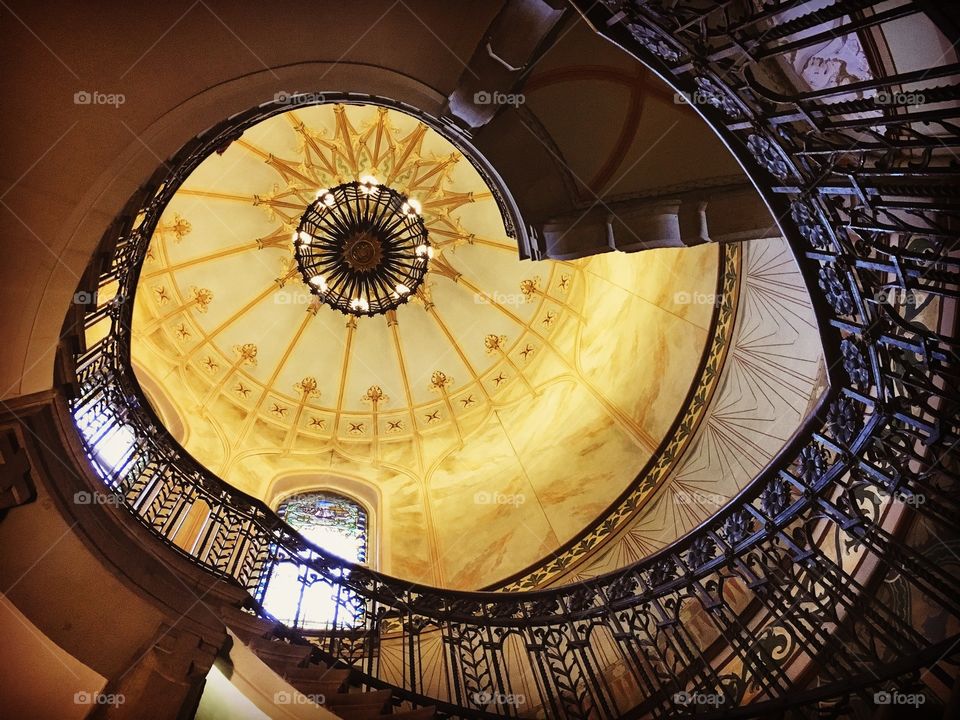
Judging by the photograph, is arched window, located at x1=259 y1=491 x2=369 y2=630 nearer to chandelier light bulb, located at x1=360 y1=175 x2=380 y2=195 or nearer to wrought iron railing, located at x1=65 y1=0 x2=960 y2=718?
wrought iron railing, located at x1=65 y1=0 x2=960 y2=718

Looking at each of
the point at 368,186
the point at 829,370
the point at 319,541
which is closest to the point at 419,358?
the point at 368,186

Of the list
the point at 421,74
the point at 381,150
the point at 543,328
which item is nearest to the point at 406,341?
the point at 543,328

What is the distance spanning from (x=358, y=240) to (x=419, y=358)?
11.5 ft

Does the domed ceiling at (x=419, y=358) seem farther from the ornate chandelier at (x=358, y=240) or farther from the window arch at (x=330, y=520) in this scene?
the ornate chandelier at (x=358, y=240)

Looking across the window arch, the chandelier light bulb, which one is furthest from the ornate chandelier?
the window arch

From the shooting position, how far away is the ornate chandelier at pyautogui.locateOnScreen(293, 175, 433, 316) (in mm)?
13125

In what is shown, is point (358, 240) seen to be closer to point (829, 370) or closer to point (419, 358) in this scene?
point (419, 358)

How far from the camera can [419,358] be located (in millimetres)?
15664

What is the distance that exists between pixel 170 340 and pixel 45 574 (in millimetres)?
9432

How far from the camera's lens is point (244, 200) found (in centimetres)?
1452

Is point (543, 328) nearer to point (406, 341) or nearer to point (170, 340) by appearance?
point (406, 341)

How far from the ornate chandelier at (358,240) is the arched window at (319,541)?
4.02 metres

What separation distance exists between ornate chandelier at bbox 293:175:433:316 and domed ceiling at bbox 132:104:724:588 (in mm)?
1402

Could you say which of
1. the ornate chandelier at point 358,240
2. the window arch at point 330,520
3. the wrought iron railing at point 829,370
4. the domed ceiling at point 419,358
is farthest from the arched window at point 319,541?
the ornate chandelier at point 358,240
